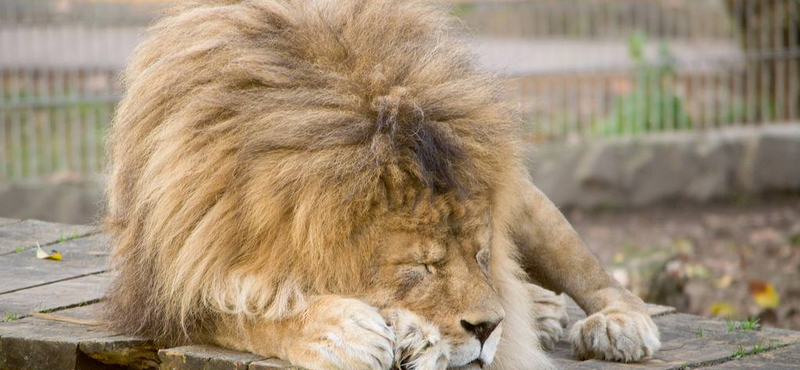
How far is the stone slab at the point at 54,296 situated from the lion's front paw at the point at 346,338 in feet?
3.59

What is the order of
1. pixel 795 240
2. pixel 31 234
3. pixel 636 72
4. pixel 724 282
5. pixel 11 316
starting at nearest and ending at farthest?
pixel 11 316
pixel 31 234
pixel 724 282
pixel 795 240
pixel 636 72

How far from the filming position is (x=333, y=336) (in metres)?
2.53

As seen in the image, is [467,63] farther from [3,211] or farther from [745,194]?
[745,194]

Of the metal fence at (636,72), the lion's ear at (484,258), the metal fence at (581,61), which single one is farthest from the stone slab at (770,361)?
the metal fence at (636,72)

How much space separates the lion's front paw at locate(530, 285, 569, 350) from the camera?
354 cm

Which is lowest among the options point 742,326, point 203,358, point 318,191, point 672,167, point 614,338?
point 672,167

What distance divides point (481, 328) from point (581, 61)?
7059 mm

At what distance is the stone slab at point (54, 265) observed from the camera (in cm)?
375

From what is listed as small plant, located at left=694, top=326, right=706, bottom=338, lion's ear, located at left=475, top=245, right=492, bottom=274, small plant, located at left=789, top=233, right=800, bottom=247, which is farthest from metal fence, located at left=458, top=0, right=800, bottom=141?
lion's ear, located at left=475, top=245, right=492, bottom=274

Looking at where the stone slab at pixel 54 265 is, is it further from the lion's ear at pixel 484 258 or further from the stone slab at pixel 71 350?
the lion's ear at pixel 484 258

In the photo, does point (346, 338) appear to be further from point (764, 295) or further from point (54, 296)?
point (764, 295)

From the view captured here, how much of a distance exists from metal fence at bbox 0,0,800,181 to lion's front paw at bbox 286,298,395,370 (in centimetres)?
609

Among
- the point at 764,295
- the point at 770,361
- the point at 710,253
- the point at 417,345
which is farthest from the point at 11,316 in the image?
the point at 710,253

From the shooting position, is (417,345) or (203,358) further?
(203,358)
